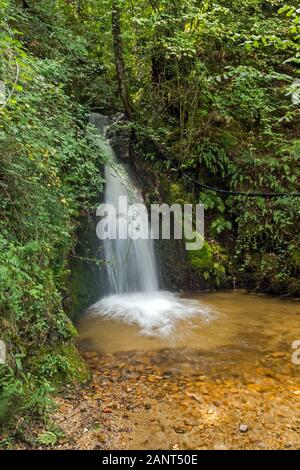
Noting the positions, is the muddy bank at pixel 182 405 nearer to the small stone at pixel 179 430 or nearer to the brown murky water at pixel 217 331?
the small stone at pixel 179 430

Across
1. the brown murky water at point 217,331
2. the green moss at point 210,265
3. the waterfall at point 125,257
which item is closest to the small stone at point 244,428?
the brown murky water at point 217,331

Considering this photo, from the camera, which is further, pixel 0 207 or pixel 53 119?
pixel 53 119

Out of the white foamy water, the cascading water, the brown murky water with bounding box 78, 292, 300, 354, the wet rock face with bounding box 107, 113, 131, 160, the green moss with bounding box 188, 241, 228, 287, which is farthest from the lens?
the wet rock face with bounding box 107, 113, 131, 160

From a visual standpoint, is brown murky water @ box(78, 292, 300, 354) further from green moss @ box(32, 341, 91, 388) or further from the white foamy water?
green moss @ box(32, 341, 91, 388)

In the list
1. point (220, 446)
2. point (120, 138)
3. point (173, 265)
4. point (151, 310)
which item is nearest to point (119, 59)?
point (120, 138)

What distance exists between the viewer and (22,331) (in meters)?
2.95

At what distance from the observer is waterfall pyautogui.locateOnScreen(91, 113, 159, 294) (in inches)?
261

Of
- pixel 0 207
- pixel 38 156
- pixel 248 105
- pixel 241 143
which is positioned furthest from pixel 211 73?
pixel 0 207

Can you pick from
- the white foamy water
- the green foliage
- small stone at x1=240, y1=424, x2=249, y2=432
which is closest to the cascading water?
the white foamy water

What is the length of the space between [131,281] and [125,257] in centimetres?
46
